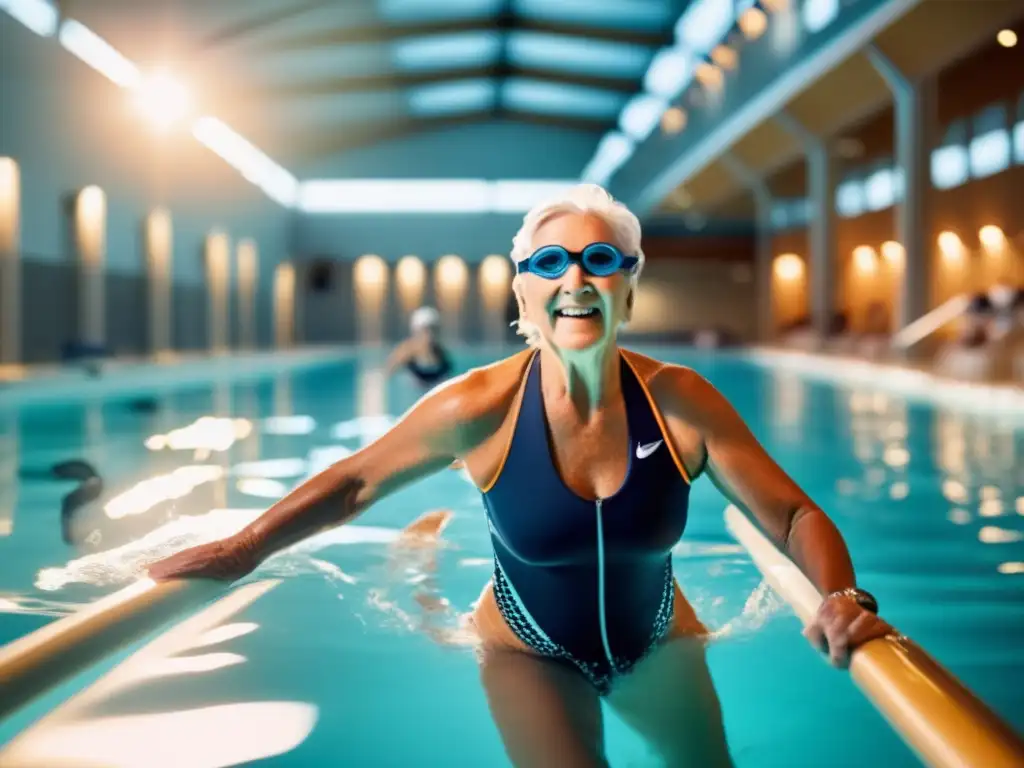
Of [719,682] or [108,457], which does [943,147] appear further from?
[719,682]

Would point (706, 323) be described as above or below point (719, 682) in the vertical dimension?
above

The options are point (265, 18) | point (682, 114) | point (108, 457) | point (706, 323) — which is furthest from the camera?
point (706, 323)

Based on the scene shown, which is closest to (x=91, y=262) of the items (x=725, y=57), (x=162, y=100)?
(x=162, y=100)

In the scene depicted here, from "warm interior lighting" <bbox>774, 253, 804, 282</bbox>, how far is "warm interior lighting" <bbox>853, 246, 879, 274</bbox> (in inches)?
146

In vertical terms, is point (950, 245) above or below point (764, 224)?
below

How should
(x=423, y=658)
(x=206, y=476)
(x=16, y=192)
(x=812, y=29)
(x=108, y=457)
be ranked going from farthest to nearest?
(x=812, y=29), (x=16, y=192), (x=108, y=457), (x=206, y=476), (x=423, y=658)

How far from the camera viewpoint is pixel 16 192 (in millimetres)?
13883

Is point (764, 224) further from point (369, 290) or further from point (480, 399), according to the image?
point (480, 399)

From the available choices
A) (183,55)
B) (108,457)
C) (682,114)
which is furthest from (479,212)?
(108,457)

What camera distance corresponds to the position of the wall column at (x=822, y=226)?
18.5m

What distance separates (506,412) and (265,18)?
678 inches

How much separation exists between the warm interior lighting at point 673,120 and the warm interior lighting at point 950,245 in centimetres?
677

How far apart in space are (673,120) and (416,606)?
887 inches

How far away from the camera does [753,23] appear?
1816cm
